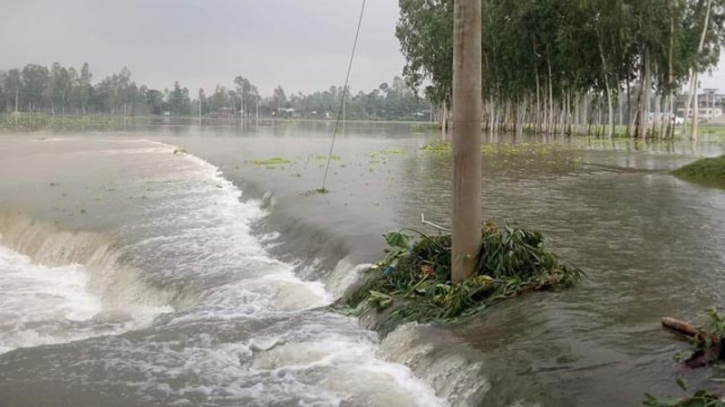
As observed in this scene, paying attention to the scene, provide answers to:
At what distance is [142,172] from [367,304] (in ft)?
71.8

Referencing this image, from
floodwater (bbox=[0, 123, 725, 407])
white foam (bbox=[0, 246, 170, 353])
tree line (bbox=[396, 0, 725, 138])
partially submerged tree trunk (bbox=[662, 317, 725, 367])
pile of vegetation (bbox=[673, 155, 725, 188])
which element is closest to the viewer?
partially submerged tree trunk (bbox=[662, 317, 725, 367])

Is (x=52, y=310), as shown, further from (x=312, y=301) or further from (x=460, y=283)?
(x=460, y=283)

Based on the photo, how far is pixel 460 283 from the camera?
7.97m

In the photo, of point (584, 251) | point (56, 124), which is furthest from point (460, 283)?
point (56, 124)

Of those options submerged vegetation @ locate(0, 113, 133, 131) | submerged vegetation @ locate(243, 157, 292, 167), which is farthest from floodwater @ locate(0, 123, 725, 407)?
submerged vegetation @ locate(0, 113, 133, 131)

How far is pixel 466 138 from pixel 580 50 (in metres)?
45.9

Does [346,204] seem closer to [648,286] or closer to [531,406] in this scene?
[648,286]

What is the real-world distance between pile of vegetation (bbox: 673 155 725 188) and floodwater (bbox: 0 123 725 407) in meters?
1.55

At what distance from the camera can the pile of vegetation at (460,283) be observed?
773 centimetres

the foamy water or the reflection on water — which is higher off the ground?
the reflection on water

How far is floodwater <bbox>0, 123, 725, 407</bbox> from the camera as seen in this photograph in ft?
20.6

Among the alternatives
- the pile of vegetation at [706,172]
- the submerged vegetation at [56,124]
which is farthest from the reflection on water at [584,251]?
the submerged vegetation at [56,124]

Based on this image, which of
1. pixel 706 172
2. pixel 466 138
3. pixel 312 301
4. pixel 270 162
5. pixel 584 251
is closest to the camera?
pixel 466 138

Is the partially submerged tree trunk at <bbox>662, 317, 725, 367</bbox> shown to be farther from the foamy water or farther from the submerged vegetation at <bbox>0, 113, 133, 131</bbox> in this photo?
the submerged vegetation at <bbox>0, 113, 133, 131</bbox>
